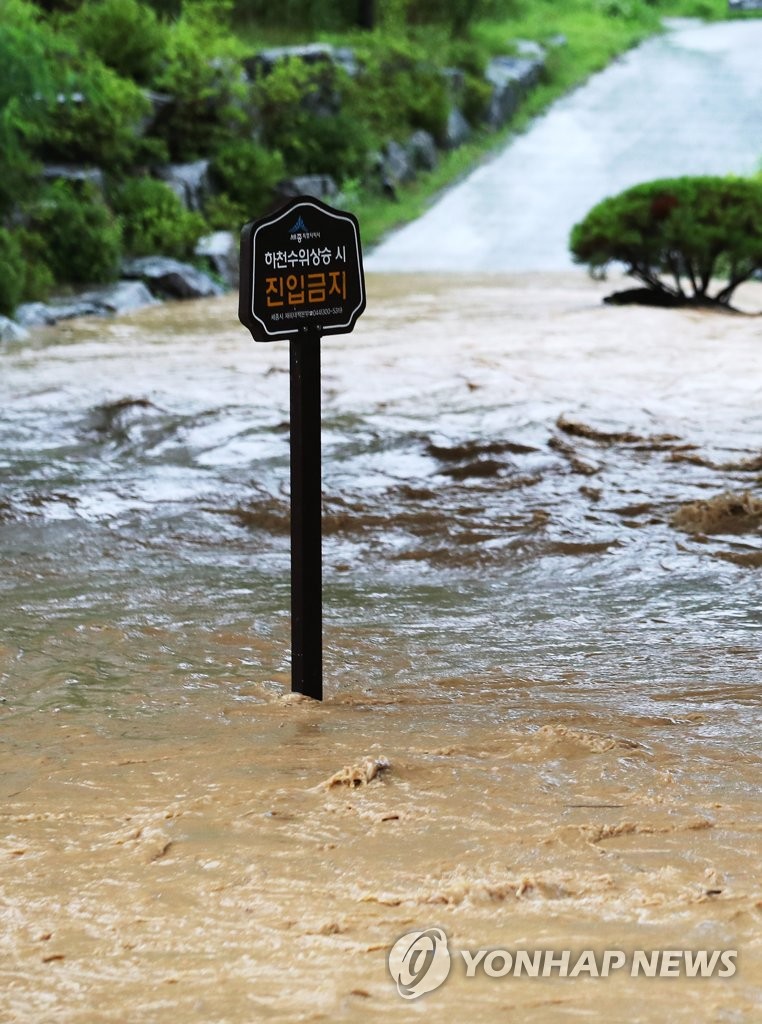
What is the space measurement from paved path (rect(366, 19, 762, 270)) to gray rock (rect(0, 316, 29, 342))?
279 inches

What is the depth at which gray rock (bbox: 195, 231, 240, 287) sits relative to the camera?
16.9 meters

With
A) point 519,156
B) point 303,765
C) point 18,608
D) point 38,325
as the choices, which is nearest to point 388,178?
point 519,156

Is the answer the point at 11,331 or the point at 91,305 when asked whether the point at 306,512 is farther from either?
the point at 91,305

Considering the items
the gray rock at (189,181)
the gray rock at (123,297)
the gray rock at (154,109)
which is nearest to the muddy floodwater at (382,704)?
the gray rock at (123,297)

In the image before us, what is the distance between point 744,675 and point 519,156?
882 inches

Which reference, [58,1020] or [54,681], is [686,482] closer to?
[54,681]

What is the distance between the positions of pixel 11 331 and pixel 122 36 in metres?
8.88

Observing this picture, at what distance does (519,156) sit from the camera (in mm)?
24703

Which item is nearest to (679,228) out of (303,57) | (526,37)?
(303,57)

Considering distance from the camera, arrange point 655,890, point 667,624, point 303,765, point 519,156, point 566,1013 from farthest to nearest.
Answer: point 519,156, point 667,624, point 303,765, point 655,890, point 566,1013

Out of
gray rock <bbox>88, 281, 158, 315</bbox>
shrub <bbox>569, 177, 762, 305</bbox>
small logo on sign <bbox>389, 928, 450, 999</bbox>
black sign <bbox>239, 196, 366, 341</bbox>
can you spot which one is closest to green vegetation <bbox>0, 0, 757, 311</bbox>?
gray rock <bbox>88, 281, 158, 315</bbox>

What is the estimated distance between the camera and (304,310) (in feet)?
10.4

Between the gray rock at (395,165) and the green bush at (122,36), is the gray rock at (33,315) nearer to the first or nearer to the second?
the green bush at (122,36)

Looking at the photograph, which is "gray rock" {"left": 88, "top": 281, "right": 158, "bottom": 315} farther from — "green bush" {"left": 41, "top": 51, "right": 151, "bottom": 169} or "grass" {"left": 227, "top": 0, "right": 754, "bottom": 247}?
"grass" {"left": 227, "top": 0, "right": 754, "bottom": 247}
